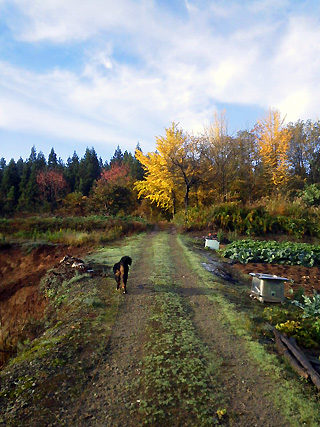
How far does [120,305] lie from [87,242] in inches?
312

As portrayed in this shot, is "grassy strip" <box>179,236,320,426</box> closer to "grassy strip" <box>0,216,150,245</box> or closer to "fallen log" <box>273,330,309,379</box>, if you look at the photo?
"fallen log" <box>273,330,309,379</box>

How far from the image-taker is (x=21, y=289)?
26.4 ft

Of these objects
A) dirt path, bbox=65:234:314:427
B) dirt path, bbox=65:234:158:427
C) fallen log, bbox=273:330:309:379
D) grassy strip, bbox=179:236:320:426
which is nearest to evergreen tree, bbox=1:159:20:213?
dirt path, bbox=65:234:158:427

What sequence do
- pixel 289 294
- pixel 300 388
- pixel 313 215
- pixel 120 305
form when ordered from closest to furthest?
pixel 300 388 → pixel 120 305 → pixel 289 294 → pixel 313 215

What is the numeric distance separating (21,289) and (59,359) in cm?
529

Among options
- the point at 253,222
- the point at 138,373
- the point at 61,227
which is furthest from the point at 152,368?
→ the point at 61,227

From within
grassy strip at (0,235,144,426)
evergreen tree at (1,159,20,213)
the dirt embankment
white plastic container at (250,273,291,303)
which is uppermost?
evergreen tree at (1,159,20,213)

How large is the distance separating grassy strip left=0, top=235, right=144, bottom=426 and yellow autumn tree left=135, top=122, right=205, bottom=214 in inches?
641

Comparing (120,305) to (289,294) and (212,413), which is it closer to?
(212,413)

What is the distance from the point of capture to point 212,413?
8.87 feet

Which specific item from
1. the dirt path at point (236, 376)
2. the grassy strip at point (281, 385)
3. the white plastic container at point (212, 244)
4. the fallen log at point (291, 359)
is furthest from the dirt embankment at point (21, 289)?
the white plastic container at point (212, 244)

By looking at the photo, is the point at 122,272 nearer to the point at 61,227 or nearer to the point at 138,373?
the point at 138,373

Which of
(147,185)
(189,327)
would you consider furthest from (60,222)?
(189,327)

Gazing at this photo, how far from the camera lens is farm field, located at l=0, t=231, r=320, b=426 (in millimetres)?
2684
